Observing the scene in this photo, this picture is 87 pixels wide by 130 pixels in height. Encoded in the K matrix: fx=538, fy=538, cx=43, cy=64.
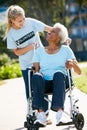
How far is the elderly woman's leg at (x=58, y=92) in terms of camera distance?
7.10m

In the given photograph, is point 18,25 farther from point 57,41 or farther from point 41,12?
point 41,12

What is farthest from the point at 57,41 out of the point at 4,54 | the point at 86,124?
the point at 4,54

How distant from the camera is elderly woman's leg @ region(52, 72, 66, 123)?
7.10 metres

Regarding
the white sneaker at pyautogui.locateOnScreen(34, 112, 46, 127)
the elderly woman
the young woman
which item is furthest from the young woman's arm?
the white sneaker at pyautogui.locateOnScreen(34, 112, 46, 127)

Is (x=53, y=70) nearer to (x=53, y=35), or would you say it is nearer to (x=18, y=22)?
(x=53, y=35)

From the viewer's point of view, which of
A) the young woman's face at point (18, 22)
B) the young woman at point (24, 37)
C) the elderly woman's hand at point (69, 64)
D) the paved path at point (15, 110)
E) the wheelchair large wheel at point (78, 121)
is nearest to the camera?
the wheelchair large wheel at point (78, 121)

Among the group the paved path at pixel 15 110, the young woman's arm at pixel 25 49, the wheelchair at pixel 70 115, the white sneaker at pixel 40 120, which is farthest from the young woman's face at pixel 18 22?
the paved path at pixel 15 110

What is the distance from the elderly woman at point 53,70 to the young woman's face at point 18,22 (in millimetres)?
524

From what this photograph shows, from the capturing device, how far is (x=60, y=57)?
24.2ft

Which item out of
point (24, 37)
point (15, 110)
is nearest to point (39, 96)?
point (24, 37)

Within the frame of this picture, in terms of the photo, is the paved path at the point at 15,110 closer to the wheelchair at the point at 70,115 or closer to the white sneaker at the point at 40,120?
the wheelchair at the point at 70,115

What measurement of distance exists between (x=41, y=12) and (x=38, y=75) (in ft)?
135

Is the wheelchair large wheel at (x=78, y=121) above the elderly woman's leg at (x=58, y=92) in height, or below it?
below

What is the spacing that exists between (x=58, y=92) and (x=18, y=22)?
1.27m
